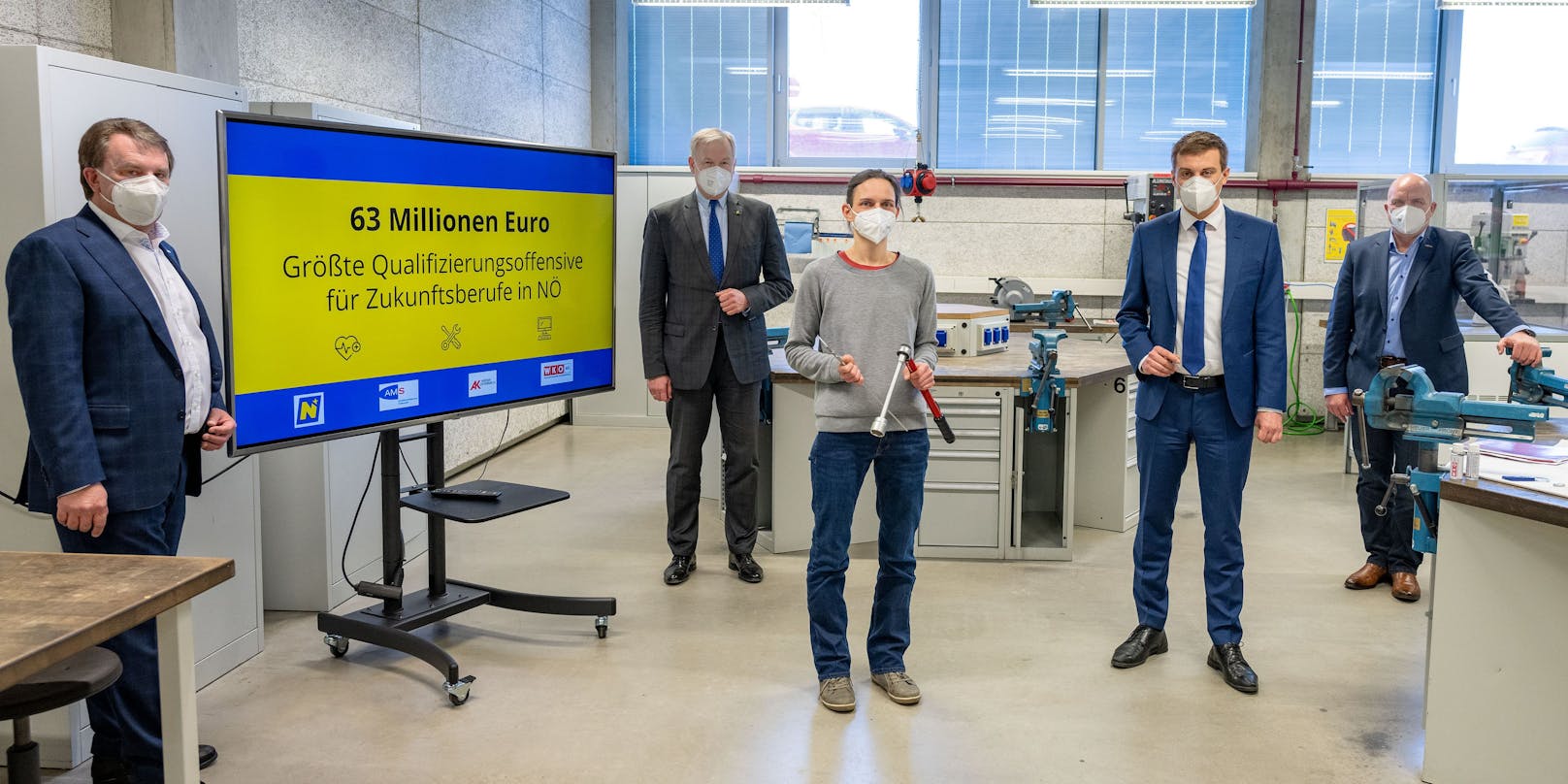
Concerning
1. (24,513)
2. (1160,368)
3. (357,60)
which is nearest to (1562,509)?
(1160,368)

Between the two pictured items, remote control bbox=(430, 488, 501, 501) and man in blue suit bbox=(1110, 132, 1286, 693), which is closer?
man in blue suit bbox=(1110, 132, 1286, 693)

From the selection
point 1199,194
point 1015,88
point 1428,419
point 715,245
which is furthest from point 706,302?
point 1015,88

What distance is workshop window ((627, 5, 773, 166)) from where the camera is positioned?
812 cm

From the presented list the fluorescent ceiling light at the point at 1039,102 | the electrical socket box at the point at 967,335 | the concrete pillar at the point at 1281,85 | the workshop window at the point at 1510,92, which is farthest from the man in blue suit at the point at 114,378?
the workshop window at the point at 1510,92

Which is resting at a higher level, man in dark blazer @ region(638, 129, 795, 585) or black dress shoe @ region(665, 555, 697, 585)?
man in dark blazer @ region(638, 129, 795, 585)

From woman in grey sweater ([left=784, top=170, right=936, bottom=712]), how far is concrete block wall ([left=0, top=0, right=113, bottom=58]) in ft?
7.05

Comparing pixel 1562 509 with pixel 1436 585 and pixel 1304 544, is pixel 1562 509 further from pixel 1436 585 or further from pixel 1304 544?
pixel 1304 544

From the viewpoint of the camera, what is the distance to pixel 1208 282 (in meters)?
3.15

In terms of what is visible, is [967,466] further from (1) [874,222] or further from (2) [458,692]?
(2) [458,692]

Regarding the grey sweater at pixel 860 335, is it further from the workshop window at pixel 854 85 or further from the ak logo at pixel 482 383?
the workshop window at pixel 854 85

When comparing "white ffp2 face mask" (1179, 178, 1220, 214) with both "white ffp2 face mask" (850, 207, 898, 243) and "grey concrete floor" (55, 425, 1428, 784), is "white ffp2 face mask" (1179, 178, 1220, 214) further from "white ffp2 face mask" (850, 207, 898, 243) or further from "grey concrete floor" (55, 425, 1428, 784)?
"grey concrete floor" (55, 425, 1428, 784)

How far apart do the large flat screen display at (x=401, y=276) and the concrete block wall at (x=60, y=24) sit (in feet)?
3.12

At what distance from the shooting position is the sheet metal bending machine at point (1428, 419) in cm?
267

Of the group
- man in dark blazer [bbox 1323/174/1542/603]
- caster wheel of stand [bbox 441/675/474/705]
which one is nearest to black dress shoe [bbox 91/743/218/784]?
caster wheel of stand [bbox 441/675/474/705]
